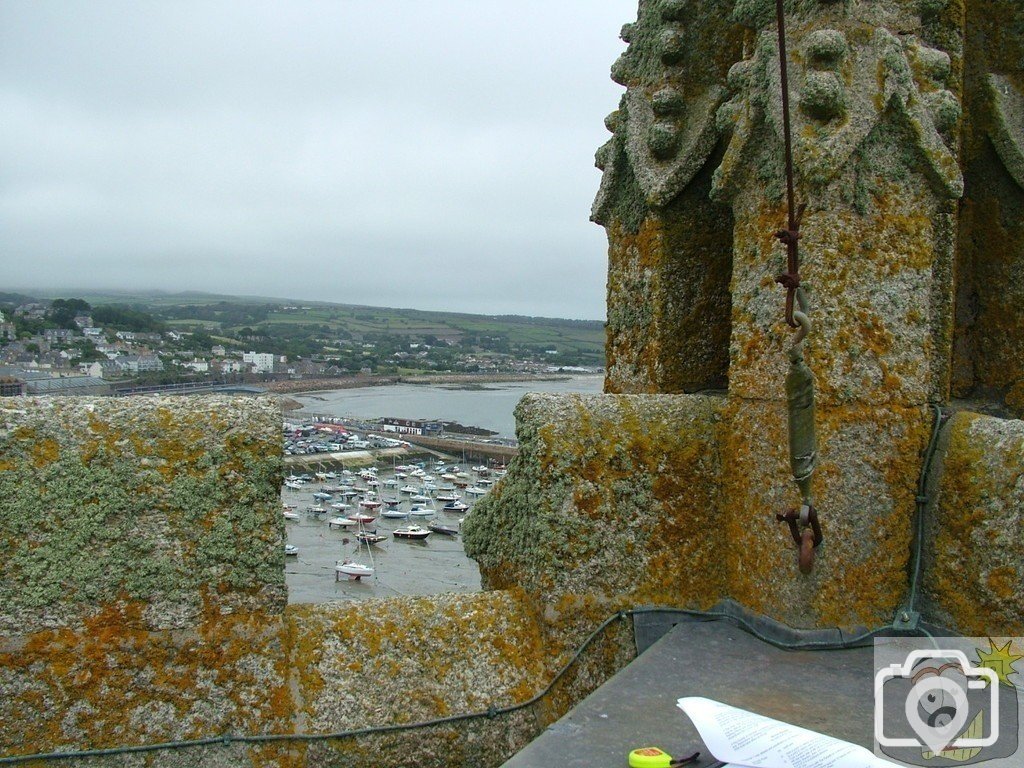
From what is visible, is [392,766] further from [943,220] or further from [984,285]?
[984,285]

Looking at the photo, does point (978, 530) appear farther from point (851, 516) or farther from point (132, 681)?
point (132, 681)

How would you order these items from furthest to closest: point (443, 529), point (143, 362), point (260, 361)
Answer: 1. point (260, 361)
2. point (443, 529)
3. point (143, 362)

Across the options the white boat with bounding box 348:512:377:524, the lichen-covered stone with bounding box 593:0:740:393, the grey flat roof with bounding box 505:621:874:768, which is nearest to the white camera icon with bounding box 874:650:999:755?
the grey flat roof with bounding box 505:621:874:768

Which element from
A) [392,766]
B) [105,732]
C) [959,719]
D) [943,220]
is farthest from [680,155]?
[105,732]

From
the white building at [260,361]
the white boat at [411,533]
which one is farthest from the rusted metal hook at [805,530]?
the white building at [260,361]

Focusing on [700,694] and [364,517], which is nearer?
[700,694]

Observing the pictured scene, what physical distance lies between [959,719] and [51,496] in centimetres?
273

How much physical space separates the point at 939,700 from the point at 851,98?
2.00m

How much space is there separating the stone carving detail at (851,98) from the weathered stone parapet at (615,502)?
1.02 meters

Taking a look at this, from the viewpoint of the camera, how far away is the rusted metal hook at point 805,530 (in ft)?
9.59

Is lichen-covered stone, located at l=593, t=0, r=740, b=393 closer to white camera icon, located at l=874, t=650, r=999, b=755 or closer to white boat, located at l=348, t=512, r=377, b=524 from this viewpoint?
white camera icon, located at l=874, t=650, r=999, b=755

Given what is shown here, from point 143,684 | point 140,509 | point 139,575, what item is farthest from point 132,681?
point 140,509

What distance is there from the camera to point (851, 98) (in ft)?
10.4

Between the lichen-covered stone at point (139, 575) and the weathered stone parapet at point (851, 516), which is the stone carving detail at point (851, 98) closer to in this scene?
the weathered stone parapet at point (851, 516)
